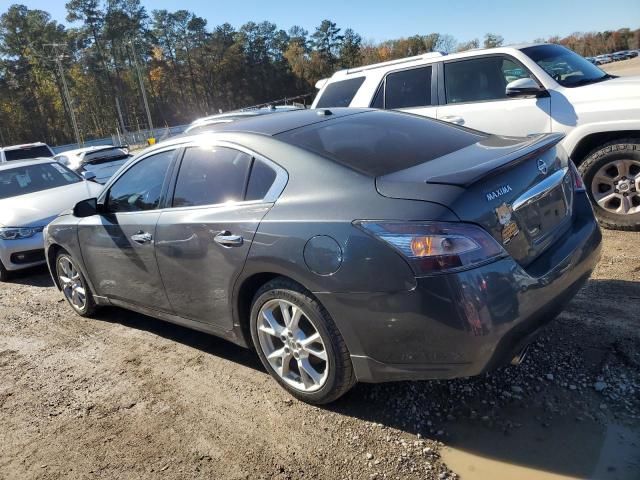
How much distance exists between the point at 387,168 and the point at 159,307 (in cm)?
212

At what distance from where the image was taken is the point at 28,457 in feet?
9.82

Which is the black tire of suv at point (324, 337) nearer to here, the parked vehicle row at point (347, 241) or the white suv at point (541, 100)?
the parked vehicle row at point (347, 241)

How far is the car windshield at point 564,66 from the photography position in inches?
217

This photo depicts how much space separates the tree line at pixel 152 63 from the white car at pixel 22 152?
6237 cm

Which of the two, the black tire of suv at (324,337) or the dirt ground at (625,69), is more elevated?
the dirt ground at (625,69)

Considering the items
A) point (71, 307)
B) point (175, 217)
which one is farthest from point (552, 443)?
point (71, 307)

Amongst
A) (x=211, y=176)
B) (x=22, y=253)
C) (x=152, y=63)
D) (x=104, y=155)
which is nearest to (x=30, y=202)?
(x=22, y=253)

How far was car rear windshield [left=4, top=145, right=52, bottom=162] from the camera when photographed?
15.0 metres

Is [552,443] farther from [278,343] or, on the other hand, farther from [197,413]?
[197,413]

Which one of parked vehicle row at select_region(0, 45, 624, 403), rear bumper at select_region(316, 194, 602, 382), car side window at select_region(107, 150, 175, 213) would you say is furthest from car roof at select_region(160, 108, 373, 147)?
rear bumper at select_region(316, 194, 602, 382)

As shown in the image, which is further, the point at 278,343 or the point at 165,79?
the point at 165,79

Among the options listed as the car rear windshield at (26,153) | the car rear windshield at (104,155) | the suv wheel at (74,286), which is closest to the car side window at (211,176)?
the suv wheel at (74,286)

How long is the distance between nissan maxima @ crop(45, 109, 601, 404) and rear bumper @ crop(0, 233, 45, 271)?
3.69 meters

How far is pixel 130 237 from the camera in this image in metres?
3.91
